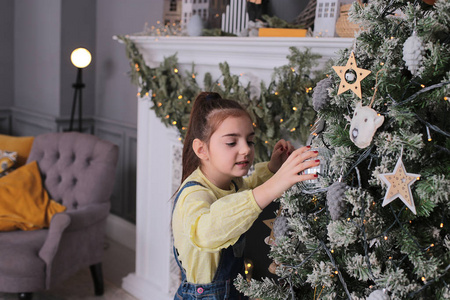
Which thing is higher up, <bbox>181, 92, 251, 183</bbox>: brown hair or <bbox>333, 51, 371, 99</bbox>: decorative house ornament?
<bbox>333, 51, 371, 99</bbox>: decorative house ornament

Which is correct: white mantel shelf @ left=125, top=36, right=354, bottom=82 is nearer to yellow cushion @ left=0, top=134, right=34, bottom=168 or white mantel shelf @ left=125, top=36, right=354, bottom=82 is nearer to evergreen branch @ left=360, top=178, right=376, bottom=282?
evergreen branch @ left=360, top=178, right=376, bottom=282

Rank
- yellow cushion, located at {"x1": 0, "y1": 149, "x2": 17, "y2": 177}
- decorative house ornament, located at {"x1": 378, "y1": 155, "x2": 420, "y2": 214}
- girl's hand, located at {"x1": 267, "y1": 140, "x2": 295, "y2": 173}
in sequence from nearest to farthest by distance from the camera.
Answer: decorative house ornament, located at {"x1": 378, "y1": 155, "x2": 420, "y2": 214} → girl's hand, located at {"x1": 267, "y1": 140, "x2": 295, "y2": 173} → yellow cushion, located at {"x1": 0, "y1": 149, "x2": 17, "y2": 177}

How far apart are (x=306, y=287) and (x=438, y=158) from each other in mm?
425

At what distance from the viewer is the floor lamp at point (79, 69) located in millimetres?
3430

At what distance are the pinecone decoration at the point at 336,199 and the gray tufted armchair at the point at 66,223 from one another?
81.9 inches

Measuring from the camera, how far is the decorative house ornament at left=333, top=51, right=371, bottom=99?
879 millimetres

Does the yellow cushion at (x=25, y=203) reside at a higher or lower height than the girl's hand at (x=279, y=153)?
lower

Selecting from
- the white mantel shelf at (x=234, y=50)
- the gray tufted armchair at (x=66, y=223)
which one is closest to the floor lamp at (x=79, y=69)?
the gray tufted armchair at (x=66, y=223)

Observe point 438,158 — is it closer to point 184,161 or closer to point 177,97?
point 184,161

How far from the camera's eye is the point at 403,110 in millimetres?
815

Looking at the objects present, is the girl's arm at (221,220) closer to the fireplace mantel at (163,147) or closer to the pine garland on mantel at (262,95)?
the pine garland on mantel at (262,95)

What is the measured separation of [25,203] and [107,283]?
772mm

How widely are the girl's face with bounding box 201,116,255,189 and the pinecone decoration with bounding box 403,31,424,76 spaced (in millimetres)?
524

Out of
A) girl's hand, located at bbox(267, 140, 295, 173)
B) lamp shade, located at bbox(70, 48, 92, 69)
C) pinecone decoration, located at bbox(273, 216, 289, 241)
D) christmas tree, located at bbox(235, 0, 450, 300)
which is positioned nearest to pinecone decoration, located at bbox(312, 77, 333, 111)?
christmas tree, located at bbox(235, 0, 450, 300)
